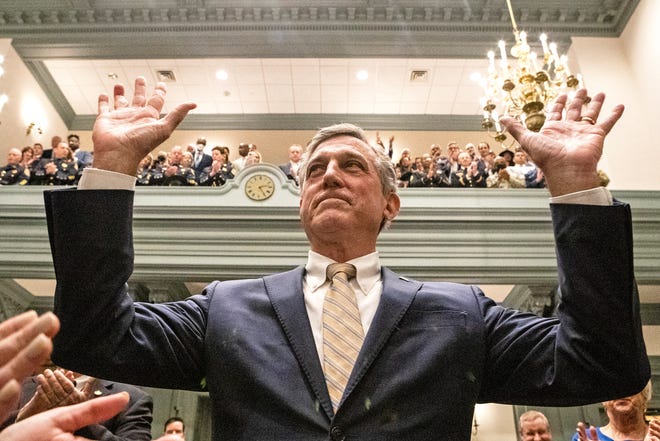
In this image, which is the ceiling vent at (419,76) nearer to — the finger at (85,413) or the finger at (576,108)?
the finger at (576,108)

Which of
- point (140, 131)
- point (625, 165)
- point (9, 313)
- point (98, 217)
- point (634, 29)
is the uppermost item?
point (634, 29)

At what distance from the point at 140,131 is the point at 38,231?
6866 millimetres

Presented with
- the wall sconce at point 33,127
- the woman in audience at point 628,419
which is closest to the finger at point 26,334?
the woman in audience at point 628,419

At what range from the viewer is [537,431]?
4.08m

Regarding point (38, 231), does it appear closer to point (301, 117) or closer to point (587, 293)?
point (301, 117)

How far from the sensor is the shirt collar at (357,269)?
64.3 inches

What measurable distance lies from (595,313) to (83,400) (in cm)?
158

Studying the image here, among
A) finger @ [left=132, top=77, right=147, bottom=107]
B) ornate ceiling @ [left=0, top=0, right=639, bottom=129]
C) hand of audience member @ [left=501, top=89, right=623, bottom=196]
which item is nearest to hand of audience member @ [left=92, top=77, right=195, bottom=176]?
finger @ [left=132, top=77, right=147, bottom=107]

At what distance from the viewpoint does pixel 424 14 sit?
10.5 metres

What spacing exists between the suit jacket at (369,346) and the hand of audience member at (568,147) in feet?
0.24

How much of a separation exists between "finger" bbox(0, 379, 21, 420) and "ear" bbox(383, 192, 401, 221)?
4.42 feet

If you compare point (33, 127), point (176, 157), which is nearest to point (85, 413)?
point (176, 157)

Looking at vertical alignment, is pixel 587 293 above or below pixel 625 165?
below

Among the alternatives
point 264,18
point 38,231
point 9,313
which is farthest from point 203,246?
point 264,18
